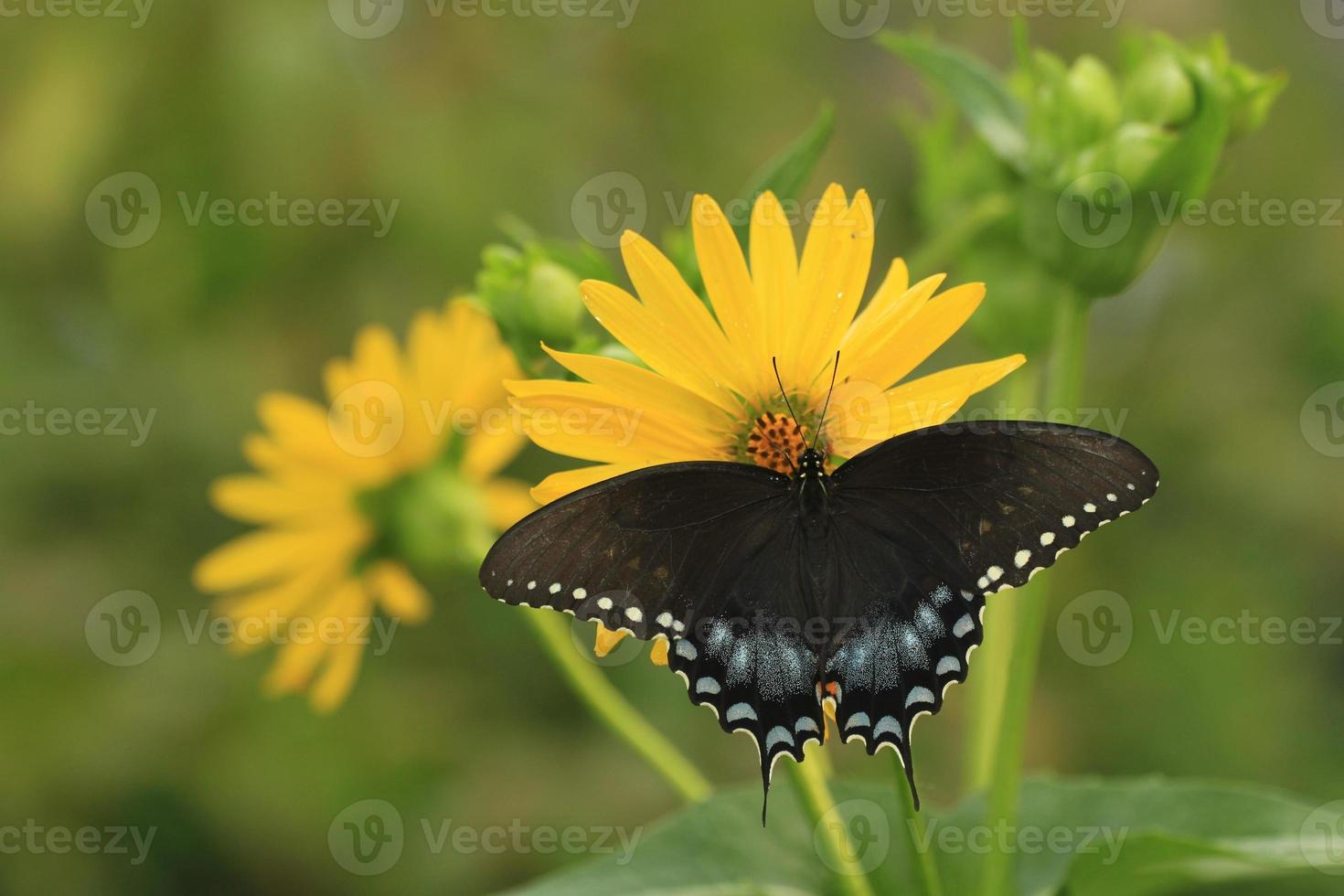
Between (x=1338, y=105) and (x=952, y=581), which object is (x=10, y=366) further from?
(x=1338, y=105)

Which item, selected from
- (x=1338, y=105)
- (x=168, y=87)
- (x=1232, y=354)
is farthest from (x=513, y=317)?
(x=1338, y=105)

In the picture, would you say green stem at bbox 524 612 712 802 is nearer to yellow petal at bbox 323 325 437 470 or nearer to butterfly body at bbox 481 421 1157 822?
butterfly body at bbox 481 421 1157 822

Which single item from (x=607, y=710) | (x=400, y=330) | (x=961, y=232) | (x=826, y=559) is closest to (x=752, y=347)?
(x=826, y=559)

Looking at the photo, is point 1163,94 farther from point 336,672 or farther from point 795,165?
point 336,672

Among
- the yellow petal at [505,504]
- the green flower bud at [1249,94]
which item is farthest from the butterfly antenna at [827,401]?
the yellow petal at [505,504]

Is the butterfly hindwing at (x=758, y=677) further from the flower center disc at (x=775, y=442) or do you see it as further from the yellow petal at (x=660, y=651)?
the flower center disc at (x=775, y=442)

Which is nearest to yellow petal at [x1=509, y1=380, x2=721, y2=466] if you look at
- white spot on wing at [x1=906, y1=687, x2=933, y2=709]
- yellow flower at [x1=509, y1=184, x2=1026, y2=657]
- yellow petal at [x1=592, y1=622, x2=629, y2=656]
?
yellow flower at [x1=509, y1=184, x2=1026, y2=657]
